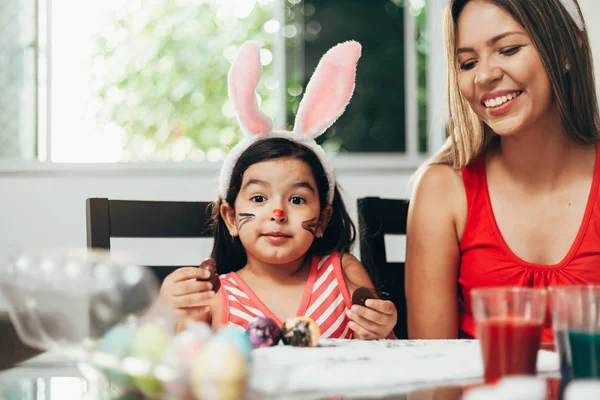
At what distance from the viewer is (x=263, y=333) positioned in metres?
1.05

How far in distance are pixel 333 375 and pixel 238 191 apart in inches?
29.5

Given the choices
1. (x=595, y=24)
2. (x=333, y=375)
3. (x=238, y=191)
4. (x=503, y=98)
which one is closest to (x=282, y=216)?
(x=238, y=191)

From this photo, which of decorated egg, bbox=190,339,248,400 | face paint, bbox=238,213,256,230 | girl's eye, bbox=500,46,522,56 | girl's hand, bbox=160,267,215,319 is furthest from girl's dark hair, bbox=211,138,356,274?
decorated egg, bbox=190,339,248,400

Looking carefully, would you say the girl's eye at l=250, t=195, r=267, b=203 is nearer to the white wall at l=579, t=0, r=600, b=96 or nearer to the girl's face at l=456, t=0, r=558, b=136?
the girl's face at l=456, t=0, r=558, b=136

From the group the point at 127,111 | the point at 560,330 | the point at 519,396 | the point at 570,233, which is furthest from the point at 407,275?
the point at 127,111

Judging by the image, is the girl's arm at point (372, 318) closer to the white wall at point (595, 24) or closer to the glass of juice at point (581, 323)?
the glass of juice at point (581, 323)

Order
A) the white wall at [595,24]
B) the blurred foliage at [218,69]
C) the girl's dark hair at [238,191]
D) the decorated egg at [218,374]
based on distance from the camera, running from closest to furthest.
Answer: the decorated egg at [218,374] < the girl's dark hair at [238,191] < the white wall at [595,24] < the blurred foliage at [218,69]

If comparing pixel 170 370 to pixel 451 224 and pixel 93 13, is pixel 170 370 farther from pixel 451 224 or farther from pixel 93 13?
pixel 93 13

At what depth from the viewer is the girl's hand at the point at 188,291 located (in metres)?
→ 1.23

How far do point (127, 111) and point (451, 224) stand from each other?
2276 millimetres

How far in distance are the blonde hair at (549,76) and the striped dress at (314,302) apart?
0.33 metres

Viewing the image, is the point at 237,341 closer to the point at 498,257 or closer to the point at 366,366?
the point at 366,366

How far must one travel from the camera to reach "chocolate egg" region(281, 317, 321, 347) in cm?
105

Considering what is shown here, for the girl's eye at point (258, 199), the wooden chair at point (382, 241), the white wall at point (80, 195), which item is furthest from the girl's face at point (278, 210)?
the white wall at point (80, 195)
